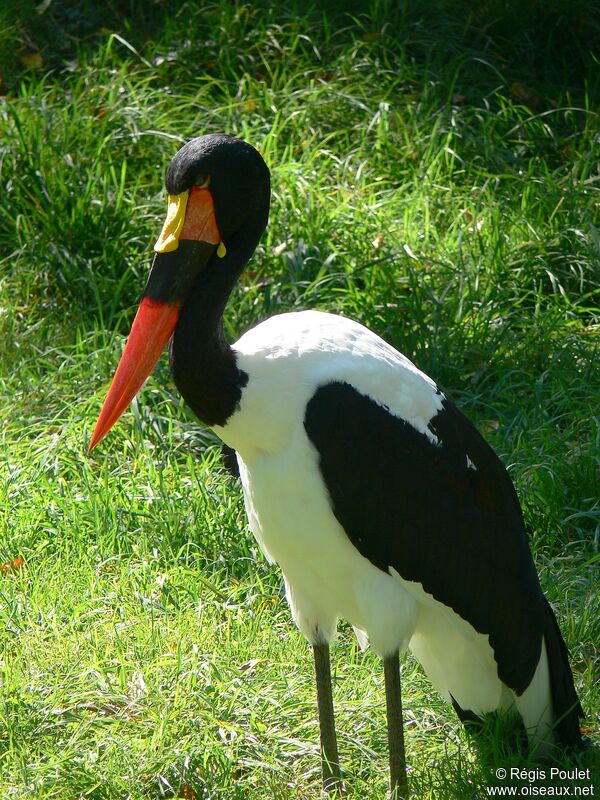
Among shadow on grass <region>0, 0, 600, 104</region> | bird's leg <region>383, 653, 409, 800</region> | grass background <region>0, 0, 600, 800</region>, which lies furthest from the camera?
shadow on grass <region>0, 0, 600, 104</region>

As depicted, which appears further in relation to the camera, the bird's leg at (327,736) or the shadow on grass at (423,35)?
the shadow on grass at (423,35)

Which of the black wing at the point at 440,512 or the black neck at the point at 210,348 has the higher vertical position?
the black neck at the point at 210,348

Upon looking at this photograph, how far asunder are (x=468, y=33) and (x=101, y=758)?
4.47 meters

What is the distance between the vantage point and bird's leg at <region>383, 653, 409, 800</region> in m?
3.02

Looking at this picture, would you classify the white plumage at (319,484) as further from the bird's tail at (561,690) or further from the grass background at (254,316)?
the grass background at (254,316)

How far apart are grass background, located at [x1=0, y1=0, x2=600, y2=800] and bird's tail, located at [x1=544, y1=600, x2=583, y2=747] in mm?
128

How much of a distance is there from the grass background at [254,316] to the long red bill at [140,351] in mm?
904

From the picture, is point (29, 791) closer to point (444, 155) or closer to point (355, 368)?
point (355, 368)

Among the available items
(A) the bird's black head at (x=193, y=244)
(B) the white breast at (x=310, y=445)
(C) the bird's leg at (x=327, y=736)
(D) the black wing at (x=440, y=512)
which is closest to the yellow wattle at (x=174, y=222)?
(A) the bird's black head at (x=193, y=244)

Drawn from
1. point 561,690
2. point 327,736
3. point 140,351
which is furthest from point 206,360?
point 561,690

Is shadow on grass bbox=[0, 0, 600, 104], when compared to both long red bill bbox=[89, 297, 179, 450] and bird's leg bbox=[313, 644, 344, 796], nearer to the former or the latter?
long red bill bbox=[89, 297, 179, 450]

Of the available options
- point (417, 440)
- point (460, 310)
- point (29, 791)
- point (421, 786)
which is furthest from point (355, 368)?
point (460, 310)

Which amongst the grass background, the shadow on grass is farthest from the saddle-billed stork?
the shadow on grass

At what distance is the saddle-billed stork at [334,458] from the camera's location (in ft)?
9.14
